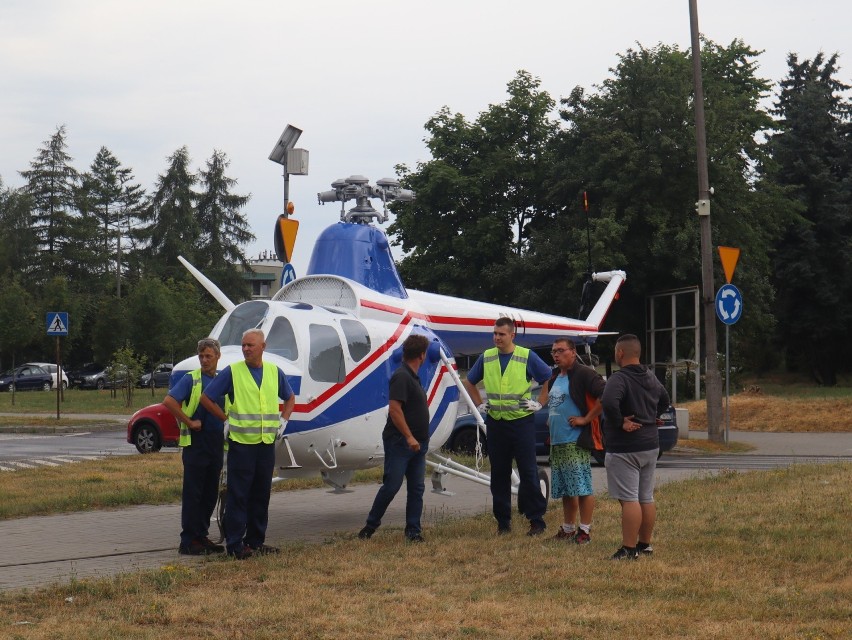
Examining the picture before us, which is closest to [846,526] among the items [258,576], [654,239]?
[258,576]

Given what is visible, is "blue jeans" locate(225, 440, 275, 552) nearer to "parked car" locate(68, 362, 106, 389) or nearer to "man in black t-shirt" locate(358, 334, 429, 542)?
"man in black t-shirt" locate(358, 334, 429, 542)

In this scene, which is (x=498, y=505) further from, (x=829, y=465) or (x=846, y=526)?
(x=829, y=465)

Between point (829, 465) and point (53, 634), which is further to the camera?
point (829, 465)

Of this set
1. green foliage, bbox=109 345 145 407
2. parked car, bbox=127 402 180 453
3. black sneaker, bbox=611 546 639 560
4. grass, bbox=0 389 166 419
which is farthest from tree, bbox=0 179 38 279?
black sneaker, bbox=611 546 639 560

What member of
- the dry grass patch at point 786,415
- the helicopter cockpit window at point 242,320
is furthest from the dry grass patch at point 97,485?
the dry grass patch at point 786,415

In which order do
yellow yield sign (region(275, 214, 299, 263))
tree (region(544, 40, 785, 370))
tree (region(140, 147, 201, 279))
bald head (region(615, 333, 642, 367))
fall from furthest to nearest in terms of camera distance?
tree (region(140, 147, 201, 279))
tree (region(544, 40, 785, 370))
yellow yield sign (region(275, 214, 299, 263))
bald head (region(615, 333, 642, 367))

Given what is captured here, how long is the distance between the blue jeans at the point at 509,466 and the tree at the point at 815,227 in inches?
1548

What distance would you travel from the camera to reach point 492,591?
7586mm

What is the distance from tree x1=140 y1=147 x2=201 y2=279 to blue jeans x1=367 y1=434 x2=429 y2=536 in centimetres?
6744

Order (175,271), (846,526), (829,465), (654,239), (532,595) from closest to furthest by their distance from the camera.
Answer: (532,595) < (846,526) < (829,465) < (654,239) < (175,271)

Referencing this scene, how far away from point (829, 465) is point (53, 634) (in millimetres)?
11610

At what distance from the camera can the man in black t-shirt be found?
1012 cm

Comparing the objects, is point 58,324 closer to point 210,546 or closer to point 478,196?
point 478,196

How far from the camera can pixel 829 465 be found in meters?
15.2
